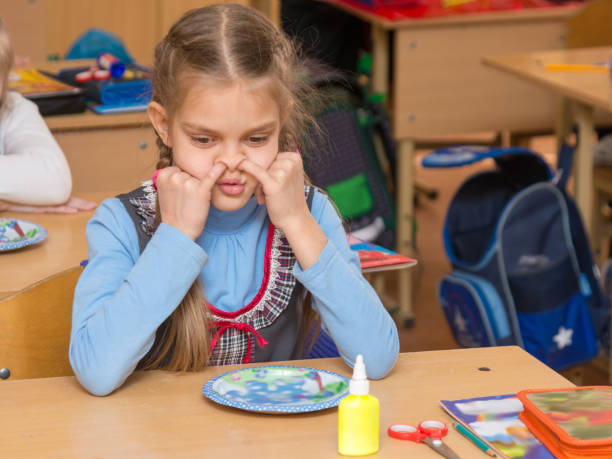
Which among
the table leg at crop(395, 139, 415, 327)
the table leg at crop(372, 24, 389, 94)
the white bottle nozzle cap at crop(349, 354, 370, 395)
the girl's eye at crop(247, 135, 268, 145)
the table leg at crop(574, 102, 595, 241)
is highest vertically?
the girl's eye at crop(247, 135, 268, 145)

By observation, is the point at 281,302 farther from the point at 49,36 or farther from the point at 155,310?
the point at 49,36

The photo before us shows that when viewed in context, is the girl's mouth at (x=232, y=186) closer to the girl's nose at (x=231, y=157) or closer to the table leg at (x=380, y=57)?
the girl's nose at (x=231, y=157)

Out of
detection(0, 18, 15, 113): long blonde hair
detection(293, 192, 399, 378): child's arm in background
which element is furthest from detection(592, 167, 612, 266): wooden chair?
detection(293, 192, 399, 378): child's arm in background

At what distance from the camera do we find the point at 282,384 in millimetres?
1101

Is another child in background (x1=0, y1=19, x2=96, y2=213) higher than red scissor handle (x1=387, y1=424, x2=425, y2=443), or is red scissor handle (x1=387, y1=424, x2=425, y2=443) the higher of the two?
another child in background (x1=0, y1=19, x2=96, y2=213)

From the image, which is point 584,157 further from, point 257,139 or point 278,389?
Answer: point 278,389

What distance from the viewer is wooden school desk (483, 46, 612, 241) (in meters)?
2.55

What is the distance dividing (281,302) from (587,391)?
0.49 m

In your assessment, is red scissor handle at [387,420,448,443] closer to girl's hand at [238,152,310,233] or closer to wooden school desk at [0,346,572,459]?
wooden school desk at [0,346,572,459]

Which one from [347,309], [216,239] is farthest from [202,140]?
[347,309]

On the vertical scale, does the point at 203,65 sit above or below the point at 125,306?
above

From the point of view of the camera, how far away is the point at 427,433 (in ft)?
3.20

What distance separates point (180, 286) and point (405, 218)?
2.41 metres

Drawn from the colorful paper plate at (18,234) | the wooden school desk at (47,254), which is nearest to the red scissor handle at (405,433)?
the wooden school desk at (47,254)
